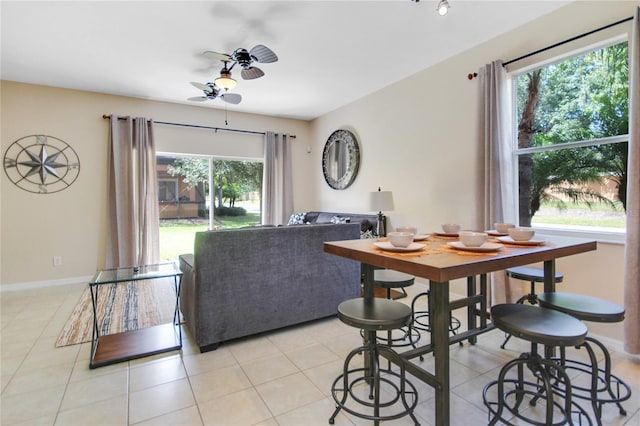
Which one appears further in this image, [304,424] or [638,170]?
[638,170]

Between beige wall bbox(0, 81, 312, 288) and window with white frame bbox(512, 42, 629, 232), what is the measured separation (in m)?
4.92

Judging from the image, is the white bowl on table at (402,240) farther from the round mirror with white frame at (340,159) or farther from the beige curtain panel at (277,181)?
the beige curtain panel at (277,181)

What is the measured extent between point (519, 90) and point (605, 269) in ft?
5.78

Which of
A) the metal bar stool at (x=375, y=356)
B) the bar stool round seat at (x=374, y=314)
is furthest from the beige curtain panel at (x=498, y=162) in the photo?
the bar stool round seat at (x=374, y=314)

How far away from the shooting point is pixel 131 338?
8.47 ft

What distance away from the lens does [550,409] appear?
1.30 metres

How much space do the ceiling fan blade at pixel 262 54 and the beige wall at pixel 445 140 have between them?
2026 mm

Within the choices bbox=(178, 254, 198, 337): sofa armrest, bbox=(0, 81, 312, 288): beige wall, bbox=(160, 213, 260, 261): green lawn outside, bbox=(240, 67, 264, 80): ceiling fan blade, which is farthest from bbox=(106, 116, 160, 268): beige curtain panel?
bbox=(240, 67, 264, 80): ceiling fan blade

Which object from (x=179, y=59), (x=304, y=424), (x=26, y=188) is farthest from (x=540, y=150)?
(x=26, y=188)

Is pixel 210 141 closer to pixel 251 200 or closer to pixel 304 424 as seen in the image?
pixel 251 200

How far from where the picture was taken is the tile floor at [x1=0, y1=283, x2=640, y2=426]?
165cm

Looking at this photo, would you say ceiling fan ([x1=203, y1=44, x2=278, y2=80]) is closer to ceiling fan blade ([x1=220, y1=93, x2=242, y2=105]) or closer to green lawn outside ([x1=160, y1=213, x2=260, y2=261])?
ceiling fan blade ([x1=220, y1=93, x2=242, y2=105])

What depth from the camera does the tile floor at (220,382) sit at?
5.41ft

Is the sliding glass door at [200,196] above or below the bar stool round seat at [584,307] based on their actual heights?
above
